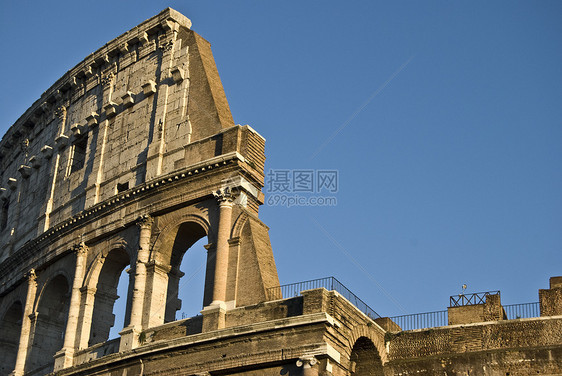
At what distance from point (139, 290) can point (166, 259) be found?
155cm

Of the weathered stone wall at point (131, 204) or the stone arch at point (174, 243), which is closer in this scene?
the weathered stone wall at point (131, 204)

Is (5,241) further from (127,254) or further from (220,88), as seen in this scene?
(220,88)

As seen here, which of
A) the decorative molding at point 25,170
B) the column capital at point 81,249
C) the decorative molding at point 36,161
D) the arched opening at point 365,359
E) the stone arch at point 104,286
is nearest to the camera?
the arched opening at point 365,359

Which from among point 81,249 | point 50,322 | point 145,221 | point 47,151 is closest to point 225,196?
point 145,221

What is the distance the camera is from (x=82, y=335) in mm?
35406

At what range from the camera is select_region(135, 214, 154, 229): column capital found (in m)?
34.9

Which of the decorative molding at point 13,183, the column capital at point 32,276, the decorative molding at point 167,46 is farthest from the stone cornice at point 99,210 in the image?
the decorative molding at point 167,46

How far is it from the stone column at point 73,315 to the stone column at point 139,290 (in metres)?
3.09

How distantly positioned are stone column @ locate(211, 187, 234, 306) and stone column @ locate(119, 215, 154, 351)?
3.35 meters

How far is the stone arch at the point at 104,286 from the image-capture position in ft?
119

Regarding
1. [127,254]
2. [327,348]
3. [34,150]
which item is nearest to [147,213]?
[127,254]

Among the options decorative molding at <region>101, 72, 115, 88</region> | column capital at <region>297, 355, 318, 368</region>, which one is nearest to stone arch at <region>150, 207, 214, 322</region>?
column capital at <region>297, 355, 318, 368</region>

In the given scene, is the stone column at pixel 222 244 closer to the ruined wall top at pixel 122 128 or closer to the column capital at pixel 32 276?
the ruined wall top at pixel 122 128

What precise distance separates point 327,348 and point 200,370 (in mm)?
4581
